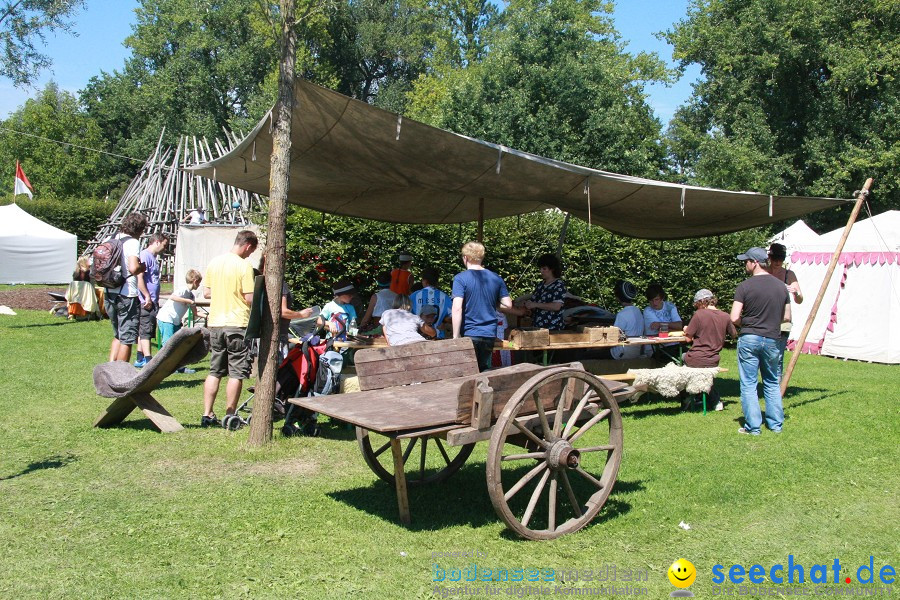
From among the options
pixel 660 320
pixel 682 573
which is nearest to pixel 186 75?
pixel 660 320

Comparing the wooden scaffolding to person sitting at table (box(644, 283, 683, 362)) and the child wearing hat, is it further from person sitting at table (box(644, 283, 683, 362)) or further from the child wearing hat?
person sitting at table (box(644, 283, 683, 362))

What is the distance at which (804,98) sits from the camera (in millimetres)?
28453

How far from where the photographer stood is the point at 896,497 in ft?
17.3

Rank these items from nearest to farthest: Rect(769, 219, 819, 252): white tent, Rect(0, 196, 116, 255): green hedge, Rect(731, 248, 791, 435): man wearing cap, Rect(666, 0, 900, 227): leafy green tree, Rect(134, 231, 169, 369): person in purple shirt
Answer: Rect(731, 248, 791, 435): man wearing cap
Rect(134, 231, 169, 369): person in purple shirt
Rect(769, 219, 819, 252): white tent
Rect(666, 0, 900, 227): leafy green tree
Rect(0, 196, 116, 255): green hedge

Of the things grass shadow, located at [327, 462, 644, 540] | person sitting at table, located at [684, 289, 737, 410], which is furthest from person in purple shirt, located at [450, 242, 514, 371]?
person sitting at table, located at [684, 289, 737, 410]

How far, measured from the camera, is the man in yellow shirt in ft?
22.2

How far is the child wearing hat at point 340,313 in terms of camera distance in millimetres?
8047

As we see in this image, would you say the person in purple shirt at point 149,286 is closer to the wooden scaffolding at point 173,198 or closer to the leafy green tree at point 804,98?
the wooden scaffolding at point 173,198

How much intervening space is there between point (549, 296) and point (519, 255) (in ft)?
14.4

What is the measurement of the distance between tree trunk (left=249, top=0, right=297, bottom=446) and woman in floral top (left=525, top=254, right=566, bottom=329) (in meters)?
3.33

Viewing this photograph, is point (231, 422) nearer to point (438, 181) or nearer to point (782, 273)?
point (438, 181)

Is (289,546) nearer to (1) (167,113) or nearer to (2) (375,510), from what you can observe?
(2) (375,510)

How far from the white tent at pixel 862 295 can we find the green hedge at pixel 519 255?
1.48 m

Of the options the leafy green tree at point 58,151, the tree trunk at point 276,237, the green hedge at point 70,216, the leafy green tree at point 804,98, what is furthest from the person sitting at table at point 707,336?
the leafy green tree at point 58,151
